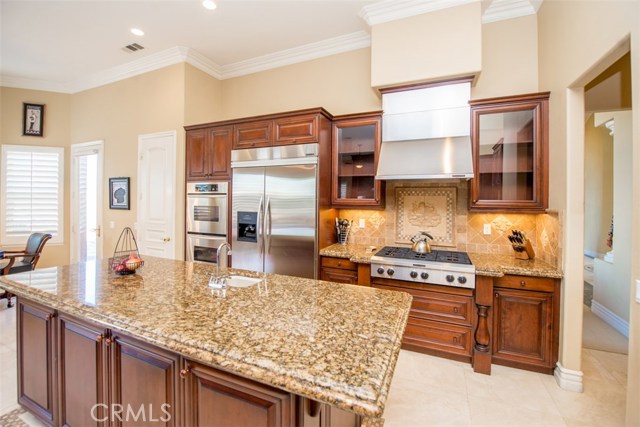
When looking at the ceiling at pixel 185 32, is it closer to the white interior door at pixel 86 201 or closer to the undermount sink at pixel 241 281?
the white interior door at pixel 86 201

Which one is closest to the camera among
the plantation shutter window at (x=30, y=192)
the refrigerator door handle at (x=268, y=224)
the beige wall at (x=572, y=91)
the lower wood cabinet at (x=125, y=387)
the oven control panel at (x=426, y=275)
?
the lower wood cabinet at (x=125, y=387)

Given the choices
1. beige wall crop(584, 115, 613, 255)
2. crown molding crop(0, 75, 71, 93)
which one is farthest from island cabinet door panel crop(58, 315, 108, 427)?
beige wall crop(584, 115, 613, 255)

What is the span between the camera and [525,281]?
2416mm

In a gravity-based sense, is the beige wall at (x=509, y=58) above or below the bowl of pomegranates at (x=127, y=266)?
above

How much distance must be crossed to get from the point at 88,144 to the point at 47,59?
124 centimetres

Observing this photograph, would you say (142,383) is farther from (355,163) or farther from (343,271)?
(355,163)

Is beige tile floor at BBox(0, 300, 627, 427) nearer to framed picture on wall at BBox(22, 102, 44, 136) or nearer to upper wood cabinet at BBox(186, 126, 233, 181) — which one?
upper wood cabinet at BBox(186, 126, 233, 181)

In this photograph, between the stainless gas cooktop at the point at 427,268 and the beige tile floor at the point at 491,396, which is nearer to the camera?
the beige tile floor at the point at 491,396

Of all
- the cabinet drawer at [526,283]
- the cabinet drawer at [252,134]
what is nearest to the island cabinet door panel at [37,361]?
the cabinet drawer at [252,134]

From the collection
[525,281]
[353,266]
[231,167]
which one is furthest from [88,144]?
[525,281]

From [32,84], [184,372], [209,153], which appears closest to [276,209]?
[209,153]

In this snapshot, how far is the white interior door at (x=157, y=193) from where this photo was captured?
3.88m

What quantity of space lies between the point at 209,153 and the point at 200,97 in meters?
1.05

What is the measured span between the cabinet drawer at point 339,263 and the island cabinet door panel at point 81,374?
202 cm
